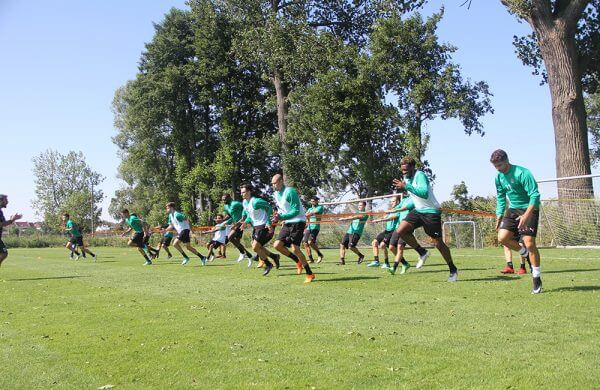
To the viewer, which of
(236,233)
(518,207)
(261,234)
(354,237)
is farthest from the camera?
(236,233)

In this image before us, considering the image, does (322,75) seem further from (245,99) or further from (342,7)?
(245,99)

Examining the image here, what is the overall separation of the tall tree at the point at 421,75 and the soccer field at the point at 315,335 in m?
21.7

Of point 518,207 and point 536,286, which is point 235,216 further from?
point 536,286

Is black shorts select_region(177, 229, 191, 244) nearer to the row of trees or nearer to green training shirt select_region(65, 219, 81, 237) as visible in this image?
green training shirt select_region(65, 219, 81, 237)

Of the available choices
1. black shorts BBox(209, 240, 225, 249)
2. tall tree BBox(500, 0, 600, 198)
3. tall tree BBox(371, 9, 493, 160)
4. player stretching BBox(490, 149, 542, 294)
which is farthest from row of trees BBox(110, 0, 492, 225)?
player stretching BBox(490, 149, 542, 294)

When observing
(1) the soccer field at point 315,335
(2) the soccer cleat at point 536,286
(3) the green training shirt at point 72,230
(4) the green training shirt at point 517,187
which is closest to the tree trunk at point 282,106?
(3) the green training shirt at point 72,230

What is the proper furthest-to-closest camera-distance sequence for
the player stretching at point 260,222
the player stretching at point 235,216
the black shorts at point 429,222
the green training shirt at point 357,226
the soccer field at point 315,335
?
1. the player stretching at point 235,216
2. the green training shirt at point 357,226
3. the player stretching at point 260,222
4. the black shorts at point 429,222
5. the soccer field at point 315,335

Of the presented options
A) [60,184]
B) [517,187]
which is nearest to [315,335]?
[517,187]

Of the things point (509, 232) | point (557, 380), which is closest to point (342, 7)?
point (509, 232)

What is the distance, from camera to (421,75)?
1286 inches

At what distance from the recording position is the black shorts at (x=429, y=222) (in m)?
11.2

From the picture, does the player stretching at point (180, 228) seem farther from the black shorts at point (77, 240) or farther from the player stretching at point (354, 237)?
the black shorts at point (77, 240)

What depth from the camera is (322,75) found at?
36.2 meters

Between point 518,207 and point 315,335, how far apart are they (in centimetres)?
478
